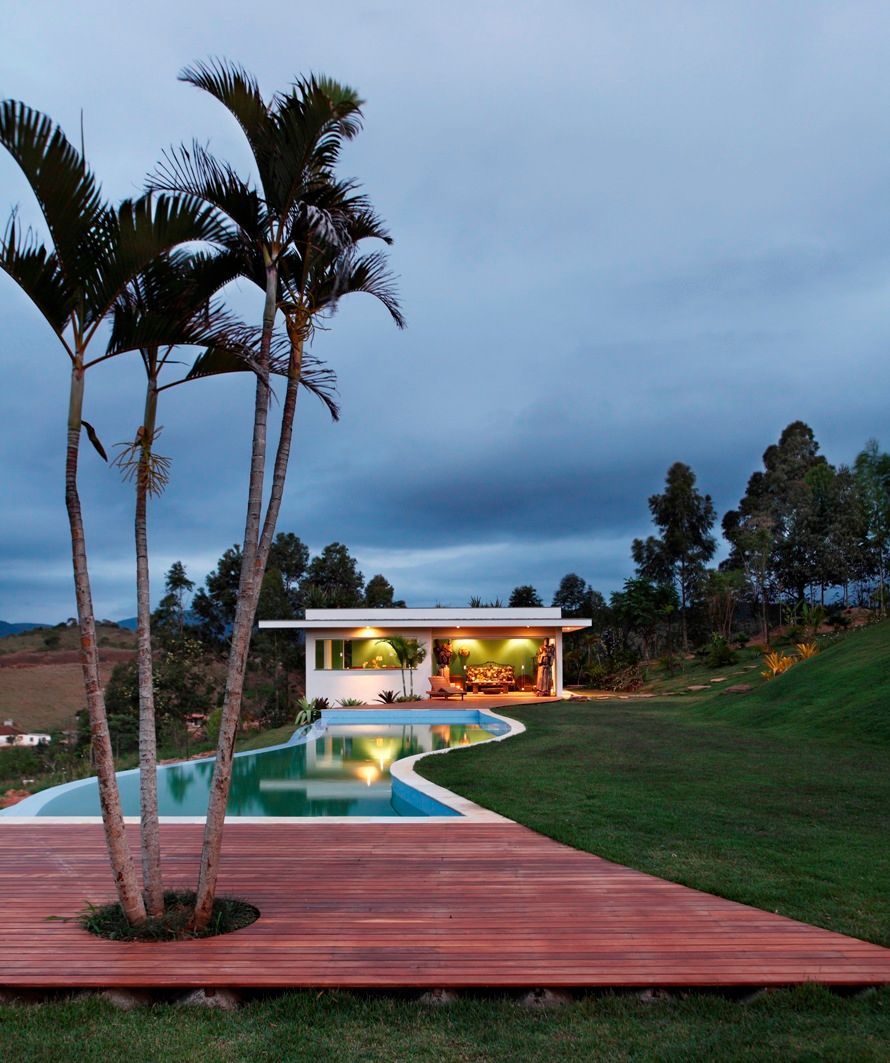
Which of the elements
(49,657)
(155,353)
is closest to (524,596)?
(49,657)

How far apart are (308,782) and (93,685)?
7.47 meters

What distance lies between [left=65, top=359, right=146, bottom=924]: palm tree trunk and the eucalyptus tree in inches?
13.5

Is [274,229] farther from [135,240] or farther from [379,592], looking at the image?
[379,592]

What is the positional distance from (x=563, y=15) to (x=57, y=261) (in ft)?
26.0

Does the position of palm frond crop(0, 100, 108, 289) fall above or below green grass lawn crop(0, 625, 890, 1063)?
above

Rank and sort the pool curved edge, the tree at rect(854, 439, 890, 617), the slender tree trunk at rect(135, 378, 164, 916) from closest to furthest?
the slender tree trunk at rect(135, 378, 164, 916)
the pool curved edge
the tree at rect(854, 439, 890, 617)

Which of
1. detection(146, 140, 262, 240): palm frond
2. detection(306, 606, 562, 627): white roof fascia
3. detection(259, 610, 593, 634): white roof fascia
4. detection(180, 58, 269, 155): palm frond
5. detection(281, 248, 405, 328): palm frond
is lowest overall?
detection(259, 610, 593, 634): white roof fascia

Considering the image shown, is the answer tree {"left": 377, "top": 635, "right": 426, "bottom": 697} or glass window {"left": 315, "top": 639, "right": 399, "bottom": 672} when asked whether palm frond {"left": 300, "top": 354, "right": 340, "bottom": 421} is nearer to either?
tree {"left": 377, "top": 635, "right": 426, "bottom": 697}

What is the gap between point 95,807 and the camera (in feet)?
26.6

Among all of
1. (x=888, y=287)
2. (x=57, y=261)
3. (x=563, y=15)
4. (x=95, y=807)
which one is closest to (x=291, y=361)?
(x=57, y=261)

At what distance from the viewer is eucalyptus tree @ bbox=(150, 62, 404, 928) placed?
3705mm

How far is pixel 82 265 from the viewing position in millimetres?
3686

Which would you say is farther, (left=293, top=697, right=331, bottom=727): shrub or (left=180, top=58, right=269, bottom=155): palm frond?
(left=293, top=697, right=331, bottom=727): shrub

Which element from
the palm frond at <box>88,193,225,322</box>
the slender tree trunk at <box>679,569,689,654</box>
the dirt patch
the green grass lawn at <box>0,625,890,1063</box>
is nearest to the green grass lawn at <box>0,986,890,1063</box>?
the green grass lawn at <box>0,625,890,1063</box>
